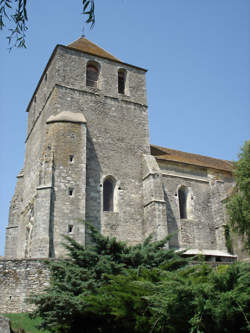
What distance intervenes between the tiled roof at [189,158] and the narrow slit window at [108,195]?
379 centimetres

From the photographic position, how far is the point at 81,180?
64.2 feet

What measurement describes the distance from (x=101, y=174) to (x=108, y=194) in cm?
121

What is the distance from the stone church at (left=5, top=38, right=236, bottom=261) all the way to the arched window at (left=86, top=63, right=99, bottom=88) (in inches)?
2.6

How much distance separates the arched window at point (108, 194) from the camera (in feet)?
69.5

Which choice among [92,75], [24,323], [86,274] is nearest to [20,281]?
[24,323]

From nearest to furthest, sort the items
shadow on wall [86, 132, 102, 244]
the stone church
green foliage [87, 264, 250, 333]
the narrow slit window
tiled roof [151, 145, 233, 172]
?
green foliage [87, 264, 250, 333]
the stone church
shadow on wall [86, 132, 102, 244]
the narrow slit window
tiled roof [151, 145, 233, 172]

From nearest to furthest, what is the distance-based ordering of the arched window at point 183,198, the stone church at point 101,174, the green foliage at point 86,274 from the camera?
the green foliage at point 86,274
the stone church at point 101,174
the arched window at point 183,198

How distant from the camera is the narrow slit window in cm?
2117

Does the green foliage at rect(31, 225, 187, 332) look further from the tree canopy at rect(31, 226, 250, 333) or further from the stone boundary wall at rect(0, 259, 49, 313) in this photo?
the stone boundary wall at rect(0, 259, 49, 313)

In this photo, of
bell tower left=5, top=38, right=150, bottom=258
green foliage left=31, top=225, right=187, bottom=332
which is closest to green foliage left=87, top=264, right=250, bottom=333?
green foliage left=31, top=225, right=187, bottom=332

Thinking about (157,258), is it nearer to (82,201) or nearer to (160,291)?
(160,291)

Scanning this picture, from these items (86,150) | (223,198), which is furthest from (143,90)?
(223,198)

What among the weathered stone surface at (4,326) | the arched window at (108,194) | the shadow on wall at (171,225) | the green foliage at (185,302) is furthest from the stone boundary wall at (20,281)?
the shadow on wall at (171,225)

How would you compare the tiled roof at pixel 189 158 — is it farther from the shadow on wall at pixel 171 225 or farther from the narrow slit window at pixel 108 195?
the narrow slit window at pixel 108 195
